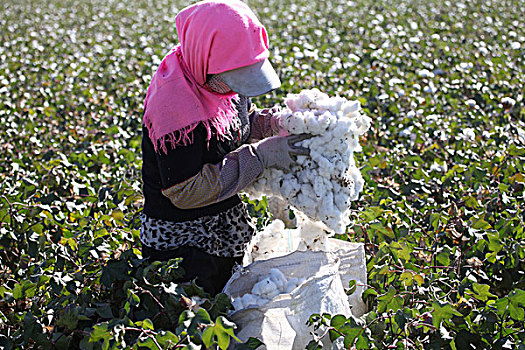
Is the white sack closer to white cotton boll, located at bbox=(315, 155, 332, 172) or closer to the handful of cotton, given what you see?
the handful of cotton

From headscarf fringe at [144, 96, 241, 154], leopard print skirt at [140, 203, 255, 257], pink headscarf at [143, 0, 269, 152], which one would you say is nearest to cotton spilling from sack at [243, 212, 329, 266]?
leopard print skirt at [140, 203, 255, 257]

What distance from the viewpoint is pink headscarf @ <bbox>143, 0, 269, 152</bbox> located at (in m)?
1.93

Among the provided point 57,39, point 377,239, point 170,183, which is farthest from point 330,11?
point 170,183

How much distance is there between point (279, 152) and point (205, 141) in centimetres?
26

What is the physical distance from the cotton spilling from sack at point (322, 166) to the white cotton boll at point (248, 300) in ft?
1.14

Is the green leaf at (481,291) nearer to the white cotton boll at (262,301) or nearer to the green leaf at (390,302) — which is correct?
the green leaf at (390,302)

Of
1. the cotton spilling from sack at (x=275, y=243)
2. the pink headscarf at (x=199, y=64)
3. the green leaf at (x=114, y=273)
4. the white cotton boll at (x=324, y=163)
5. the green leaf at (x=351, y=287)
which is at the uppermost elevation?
the pink headscarf at (x=199, y=64)

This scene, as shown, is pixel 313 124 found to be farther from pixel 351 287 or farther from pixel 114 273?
pixel 114 273

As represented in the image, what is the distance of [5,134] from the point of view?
4086 mm

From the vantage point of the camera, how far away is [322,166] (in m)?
Answer: 2.08

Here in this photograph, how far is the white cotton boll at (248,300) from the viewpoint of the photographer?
2.03 meters

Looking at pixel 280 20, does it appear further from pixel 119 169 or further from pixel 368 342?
pixel 368 342

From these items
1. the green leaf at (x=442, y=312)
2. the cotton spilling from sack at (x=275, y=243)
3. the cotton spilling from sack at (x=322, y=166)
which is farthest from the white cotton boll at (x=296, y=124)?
the green leaf at (x=442, y=312)

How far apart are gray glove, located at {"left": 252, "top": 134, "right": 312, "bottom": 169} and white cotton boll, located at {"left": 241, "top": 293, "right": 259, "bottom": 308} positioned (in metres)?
0.45
